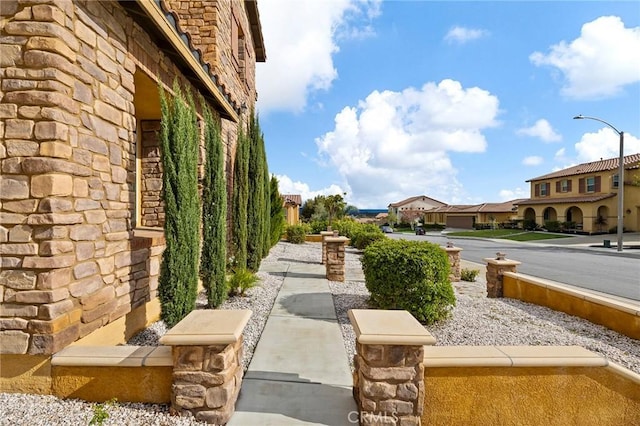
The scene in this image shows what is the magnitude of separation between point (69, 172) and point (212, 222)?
2.38m

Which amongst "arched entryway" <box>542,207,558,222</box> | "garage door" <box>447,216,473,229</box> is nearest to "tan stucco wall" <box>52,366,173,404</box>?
"arched entryway" <box>542,207,558,222</box>

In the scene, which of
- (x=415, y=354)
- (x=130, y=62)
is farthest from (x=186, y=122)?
(x=415, y=354)

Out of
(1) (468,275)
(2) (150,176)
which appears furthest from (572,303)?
(2) (150,176)

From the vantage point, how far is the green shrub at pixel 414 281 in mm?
4984

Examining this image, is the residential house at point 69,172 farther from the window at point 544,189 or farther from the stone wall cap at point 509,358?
the window at point 544,189

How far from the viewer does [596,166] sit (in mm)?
31797

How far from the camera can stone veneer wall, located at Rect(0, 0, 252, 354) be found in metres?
2.79

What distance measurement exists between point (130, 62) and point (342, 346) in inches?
179

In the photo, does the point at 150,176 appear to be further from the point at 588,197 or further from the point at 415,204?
the point at 415,204

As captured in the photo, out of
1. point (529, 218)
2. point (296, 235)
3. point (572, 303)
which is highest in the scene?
point (529, 218)

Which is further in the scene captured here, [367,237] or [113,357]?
[367,237]

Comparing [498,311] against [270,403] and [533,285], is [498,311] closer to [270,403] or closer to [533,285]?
[533,285]

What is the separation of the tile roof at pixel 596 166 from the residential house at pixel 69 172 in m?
36.7

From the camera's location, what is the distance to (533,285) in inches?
260
